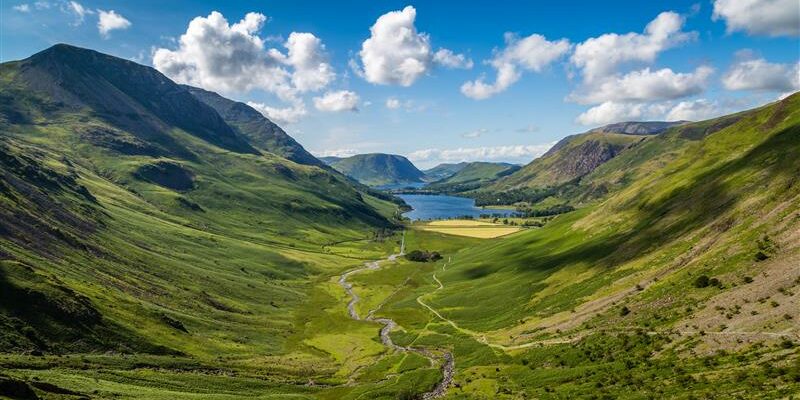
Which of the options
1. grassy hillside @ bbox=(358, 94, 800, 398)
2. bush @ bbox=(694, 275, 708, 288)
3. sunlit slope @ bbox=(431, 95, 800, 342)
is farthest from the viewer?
sunlit slope @ bbox=(431, 95, 800, 342)

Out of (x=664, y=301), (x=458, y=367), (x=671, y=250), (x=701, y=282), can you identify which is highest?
(x=671, y=250)

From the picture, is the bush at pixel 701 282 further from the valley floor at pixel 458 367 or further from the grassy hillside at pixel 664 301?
the valley floor at pixel 458 367

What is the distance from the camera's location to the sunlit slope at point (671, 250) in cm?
8100

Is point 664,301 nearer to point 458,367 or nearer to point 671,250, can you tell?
point 671,250

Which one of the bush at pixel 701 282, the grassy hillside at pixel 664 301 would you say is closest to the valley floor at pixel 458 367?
the grassy hillside at pixel 664 301

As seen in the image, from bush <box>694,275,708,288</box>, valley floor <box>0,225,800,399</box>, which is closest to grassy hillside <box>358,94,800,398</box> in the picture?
bush <box>694,275,708,288</box>

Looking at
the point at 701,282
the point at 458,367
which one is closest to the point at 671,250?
the point at 701,282

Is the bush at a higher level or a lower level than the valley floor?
higher

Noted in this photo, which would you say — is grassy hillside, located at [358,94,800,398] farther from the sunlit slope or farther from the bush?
the sunlit slope

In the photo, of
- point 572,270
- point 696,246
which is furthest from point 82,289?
point 696,246

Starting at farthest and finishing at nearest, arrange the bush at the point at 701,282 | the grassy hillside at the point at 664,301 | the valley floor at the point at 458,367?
the bush at the point at 701,282
the grassy hillside at the point at 664,301
the valley floor at the point at 458,367

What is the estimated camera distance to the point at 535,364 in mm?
83250

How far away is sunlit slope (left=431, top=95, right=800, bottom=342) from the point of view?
266 feet

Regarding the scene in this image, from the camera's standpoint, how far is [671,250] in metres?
108
